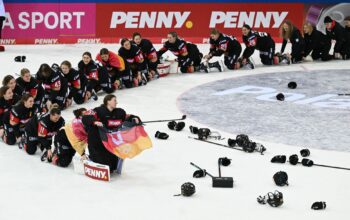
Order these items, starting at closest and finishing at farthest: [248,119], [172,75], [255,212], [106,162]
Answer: [255,212]
[106,162]
[248,119]
[172,75]

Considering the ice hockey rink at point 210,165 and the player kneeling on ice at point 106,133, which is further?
the player kneeling on ice at point 106,133

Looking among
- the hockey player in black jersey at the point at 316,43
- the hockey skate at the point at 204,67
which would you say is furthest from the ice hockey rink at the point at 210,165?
the hockey player in black jersey at the point at 316,43

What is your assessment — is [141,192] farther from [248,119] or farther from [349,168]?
[248,119]

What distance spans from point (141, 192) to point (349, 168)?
110 inches

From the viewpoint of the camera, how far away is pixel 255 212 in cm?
786

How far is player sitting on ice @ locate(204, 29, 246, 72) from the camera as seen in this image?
16.3m

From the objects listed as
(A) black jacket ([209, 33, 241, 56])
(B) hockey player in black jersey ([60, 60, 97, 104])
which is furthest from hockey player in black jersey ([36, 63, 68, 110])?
(A) black jacket ([209, 33, 241, 56])

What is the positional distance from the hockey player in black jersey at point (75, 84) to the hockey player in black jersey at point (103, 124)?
3.65 meters

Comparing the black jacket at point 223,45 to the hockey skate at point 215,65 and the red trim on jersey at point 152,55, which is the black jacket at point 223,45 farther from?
the red trim on jersey at point 152,55

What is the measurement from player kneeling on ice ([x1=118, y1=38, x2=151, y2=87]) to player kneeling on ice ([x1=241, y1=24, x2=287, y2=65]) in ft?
9.47

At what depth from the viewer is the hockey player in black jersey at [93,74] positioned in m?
13.5

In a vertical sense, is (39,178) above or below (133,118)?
below

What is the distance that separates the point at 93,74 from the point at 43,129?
4101mm

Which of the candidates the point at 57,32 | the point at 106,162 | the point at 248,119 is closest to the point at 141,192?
the point at 106,162
